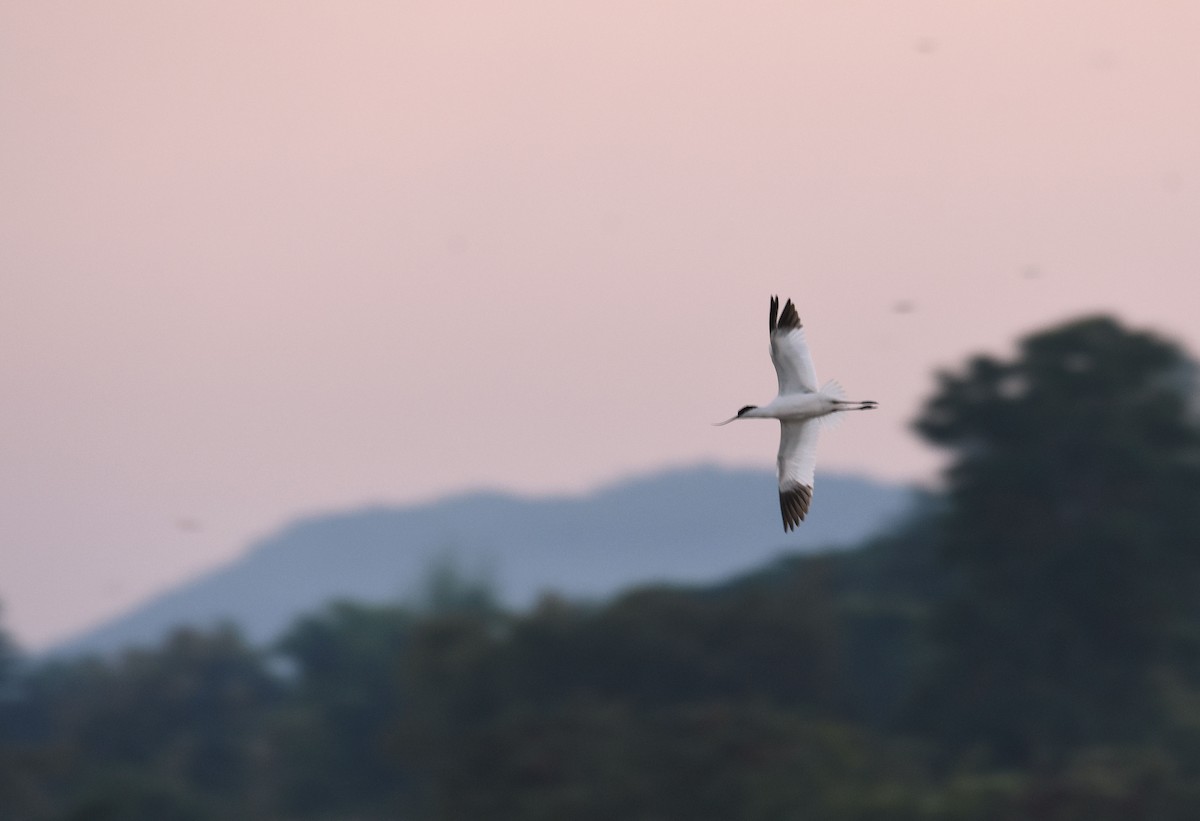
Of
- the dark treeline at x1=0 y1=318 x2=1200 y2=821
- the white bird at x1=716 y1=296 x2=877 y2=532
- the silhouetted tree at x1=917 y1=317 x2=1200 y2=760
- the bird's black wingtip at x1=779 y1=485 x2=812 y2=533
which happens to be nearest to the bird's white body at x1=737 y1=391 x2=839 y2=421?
the white bird at x1=716 y1=296 x2=877 y2=532

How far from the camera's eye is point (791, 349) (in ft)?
57.4

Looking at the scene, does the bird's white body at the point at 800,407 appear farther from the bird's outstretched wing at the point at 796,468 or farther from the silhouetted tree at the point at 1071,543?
the silhouetted tree at the point at 1071,543

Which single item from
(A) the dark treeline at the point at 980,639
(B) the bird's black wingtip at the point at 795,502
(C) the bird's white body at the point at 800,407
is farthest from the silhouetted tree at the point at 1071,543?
(C) the bird's white body at the point at 800,407

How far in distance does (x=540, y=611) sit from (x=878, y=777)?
45.6 feet

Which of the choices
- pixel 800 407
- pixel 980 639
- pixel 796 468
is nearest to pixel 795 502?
pixel 796 468

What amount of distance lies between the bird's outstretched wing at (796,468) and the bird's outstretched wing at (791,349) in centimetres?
101

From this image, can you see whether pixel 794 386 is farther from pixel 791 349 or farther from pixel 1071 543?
pixel 1071 543

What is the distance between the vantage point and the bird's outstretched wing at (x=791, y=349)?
1748cm

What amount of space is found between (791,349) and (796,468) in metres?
1.69

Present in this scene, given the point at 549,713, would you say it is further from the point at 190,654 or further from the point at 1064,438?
the point at 190,654

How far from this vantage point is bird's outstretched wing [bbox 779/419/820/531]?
61.0ft

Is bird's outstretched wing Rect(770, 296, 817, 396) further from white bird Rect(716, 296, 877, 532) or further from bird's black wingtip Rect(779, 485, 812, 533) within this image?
bird's black wingtip Rect(779, 485, 812, 533)

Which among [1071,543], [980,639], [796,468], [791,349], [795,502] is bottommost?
[795,502]

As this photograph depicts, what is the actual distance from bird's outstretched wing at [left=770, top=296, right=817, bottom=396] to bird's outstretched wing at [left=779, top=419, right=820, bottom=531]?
1011 millimetres
